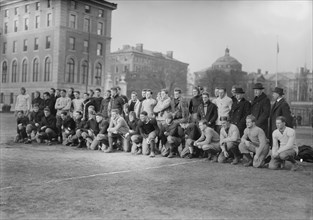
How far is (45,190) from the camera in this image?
3668 millimetres

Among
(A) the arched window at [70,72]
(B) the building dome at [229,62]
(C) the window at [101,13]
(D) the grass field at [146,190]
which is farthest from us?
(B) the building dome at [229,62]

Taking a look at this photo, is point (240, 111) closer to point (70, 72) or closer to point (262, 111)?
point (262, 111)

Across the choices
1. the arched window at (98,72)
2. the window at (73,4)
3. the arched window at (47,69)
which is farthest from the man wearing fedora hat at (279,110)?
the arched window at (98,72)

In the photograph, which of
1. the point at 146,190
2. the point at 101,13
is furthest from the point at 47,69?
the point at 146,190

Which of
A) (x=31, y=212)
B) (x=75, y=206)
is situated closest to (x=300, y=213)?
(x=75, y=206)

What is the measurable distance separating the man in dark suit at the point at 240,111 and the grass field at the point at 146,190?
2.80ft

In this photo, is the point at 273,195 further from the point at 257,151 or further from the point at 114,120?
the point at 114,120

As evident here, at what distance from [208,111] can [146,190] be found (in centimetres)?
298

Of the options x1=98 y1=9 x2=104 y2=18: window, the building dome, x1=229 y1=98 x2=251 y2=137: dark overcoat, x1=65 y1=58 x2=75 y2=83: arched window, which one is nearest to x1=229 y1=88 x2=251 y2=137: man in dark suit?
x1=229 y1=98 x2=251 y2=137: dark overcoat

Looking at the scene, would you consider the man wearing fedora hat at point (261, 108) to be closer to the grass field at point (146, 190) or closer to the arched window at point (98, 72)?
the grass field at point (146, 190)

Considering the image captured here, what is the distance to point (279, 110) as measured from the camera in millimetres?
5570

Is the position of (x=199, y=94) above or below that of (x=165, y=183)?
above

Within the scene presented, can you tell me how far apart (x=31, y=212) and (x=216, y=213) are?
1.47 metres

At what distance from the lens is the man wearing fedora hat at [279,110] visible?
5.48 metres
